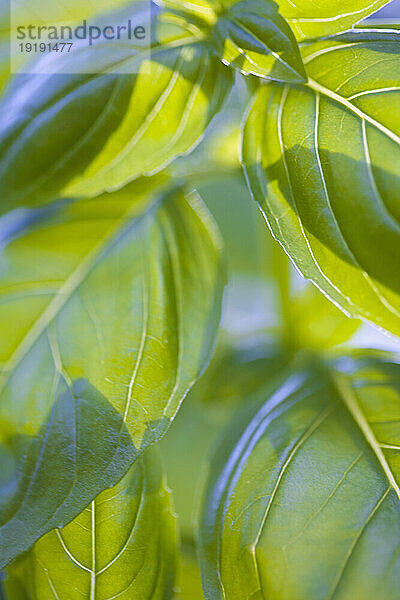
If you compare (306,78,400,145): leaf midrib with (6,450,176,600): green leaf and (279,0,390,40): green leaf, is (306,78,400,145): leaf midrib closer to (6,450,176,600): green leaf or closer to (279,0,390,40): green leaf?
(279,0,390,40): green leaf

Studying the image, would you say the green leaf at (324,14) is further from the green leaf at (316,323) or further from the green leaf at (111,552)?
the green leaf at (111,552)

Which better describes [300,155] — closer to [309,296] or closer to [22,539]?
[309,296]

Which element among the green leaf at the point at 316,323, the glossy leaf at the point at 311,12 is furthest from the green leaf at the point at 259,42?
the green leaf at the point at 316,323

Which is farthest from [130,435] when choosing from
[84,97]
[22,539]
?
[84,97]

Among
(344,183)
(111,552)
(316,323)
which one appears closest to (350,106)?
(344,183)

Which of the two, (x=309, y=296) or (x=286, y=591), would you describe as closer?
(x=286, y=591)

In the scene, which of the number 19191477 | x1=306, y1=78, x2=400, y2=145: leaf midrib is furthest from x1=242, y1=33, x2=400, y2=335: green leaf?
the number 19191477
